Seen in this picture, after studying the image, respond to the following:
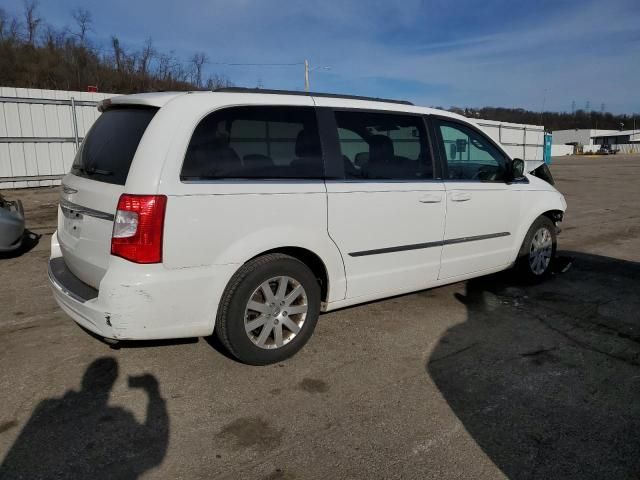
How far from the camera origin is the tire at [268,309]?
10.6 feet

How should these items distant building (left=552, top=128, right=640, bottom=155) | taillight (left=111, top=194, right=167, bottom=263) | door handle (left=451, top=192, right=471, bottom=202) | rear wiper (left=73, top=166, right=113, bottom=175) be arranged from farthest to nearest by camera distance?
distant building (left=552, top=128, right=640, bottom=155) → door handle (left=451, top=192, right=471, bottom=202) → rear wiper (left=73, top=166, right=113, bottom=175) → taillight (left=111, top=194, right=167, bottom=263)

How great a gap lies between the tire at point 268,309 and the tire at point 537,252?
2682 millimetres

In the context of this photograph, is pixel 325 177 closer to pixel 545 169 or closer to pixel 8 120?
pixel 545 169

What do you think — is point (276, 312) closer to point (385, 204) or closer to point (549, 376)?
point (385, 204)

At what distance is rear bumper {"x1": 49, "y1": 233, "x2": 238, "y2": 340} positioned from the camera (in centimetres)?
290

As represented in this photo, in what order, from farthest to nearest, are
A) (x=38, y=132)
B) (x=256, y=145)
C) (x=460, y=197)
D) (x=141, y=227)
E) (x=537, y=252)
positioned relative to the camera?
(x=38, y=132) → (x=537, y=252) → (x=460, y=197) → (x=256, y=145) → (x=141, y=227)

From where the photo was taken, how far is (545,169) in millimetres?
5812

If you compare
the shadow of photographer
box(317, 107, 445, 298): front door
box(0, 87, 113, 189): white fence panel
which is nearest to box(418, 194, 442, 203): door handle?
box(317, 107, 445, 298): front door

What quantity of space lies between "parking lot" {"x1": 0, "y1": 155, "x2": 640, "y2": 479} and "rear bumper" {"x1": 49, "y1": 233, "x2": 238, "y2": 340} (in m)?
0.42

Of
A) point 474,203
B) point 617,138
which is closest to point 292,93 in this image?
point 474,203

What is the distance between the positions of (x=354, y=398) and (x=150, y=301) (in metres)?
1.36

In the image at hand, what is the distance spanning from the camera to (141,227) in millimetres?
2867

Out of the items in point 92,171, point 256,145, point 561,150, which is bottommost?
point 92,171

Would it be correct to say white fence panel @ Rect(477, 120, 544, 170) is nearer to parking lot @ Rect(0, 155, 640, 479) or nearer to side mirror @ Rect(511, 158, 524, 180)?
side mirror @ Rect(511, 158, 524, 180)
